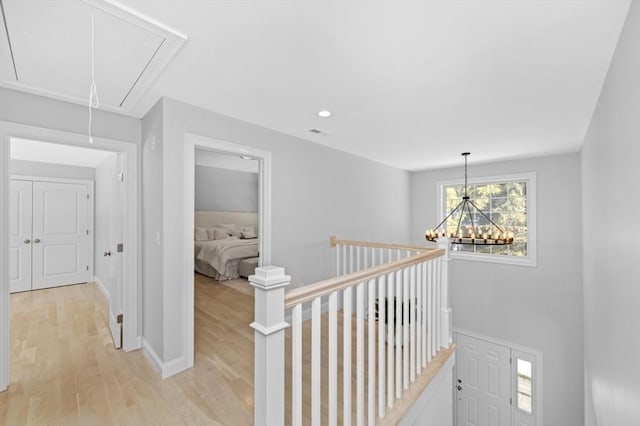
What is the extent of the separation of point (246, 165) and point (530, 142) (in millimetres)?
6058

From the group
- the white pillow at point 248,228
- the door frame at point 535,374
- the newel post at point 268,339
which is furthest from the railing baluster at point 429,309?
the white pillow at point 248,228

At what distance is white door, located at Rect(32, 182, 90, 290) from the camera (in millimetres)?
4633

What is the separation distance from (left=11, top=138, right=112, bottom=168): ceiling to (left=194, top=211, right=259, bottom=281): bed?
2.39 metres

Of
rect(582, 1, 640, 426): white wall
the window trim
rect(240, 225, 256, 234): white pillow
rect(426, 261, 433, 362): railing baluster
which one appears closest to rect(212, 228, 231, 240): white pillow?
rect(240, 225, 256, 234): white pillow

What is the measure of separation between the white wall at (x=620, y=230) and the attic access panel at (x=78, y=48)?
231 cm

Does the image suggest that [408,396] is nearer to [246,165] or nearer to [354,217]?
[354,217]

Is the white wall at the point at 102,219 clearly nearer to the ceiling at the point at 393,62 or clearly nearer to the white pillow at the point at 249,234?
the ceiling at the point at 393,62

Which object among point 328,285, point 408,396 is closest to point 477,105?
point 328,285

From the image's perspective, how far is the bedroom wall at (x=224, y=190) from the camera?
7.05 meters

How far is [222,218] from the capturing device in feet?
24.4

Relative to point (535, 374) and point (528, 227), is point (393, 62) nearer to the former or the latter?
point (528, 227)

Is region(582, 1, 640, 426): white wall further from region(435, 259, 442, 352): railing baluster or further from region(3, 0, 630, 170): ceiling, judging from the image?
region(435, 259, 442, 352): railing baluster

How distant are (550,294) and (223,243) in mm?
5834

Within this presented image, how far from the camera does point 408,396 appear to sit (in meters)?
1.91
